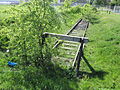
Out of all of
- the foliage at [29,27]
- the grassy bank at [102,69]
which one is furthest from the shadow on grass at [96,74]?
the foliage at [29,27]

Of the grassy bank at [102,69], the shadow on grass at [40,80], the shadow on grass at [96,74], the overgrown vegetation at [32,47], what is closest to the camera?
the shadow on grass at [40,80]

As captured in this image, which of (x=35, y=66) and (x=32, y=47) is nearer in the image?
(x=32, y=47)

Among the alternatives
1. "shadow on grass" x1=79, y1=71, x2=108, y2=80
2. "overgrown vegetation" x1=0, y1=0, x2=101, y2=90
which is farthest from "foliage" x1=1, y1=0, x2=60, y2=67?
"shadow on grass" x1=79, y1=71, x2=108, y2=80

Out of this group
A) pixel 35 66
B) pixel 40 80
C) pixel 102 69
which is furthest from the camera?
pixel 102 69

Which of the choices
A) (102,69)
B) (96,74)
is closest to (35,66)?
(96,74)

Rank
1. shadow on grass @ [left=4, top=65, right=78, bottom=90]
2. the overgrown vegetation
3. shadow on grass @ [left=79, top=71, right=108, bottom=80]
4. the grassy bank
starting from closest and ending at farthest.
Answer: shadow on grass @ [left=4, top=65, right=78, bottom=90] → the overgrown vegetation → the grassy bank → shadow on grass @ [left=79, top=71, right=108, bottom=80]

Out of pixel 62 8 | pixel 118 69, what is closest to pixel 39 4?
pixel 62 8

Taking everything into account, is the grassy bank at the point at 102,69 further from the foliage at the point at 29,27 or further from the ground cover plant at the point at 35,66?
the foliage at the point at 29,27

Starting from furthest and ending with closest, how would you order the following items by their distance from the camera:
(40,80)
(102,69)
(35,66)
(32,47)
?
1. (102,69)
2. (35,66)
3. (32,47)
4. (40,80)

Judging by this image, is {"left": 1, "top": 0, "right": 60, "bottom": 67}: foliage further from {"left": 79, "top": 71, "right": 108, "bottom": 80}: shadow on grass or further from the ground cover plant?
{"left": 79, "top": 71, "right": 108, "bottom": 80}: shadow on grass

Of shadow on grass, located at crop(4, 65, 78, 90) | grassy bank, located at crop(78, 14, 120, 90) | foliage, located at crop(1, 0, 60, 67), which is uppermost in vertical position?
foliage, located at crop(1, 0, 60, 67)

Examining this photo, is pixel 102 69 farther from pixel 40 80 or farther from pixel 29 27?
pixel 29 27

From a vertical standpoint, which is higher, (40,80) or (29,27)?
(29,27)

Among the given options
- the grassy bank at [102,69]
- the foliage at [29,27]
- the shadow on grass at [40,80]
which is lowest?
the grassy bank at [102,69]
